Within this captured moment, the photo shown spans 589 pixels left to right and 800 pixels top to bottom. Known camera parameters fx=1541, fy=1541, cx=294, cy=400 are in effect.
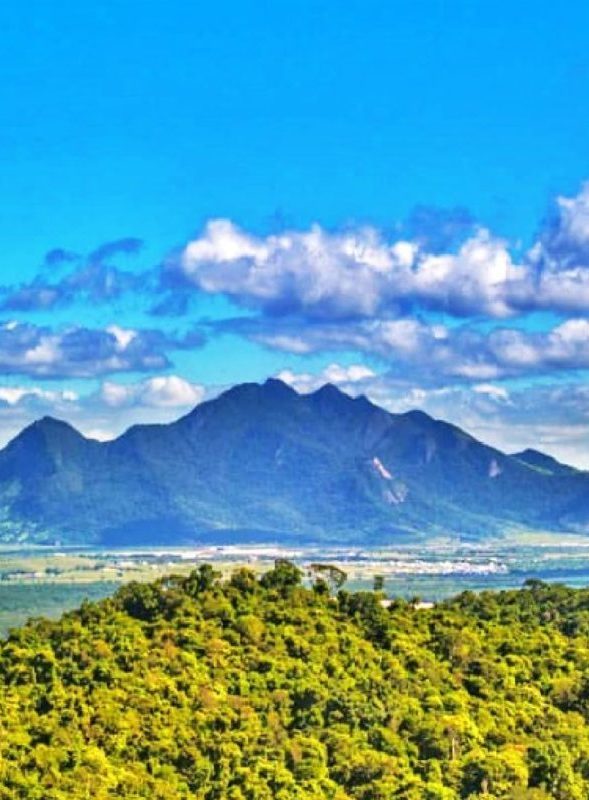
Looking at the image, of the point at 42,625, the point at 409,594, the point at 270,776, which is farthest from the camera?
the point at 409,594

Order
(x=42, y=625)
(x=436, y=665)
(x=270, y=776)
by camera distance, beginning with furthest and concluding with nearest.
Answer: (x=42, y=625) → (x=436, y=665) → (x=270, y=776)

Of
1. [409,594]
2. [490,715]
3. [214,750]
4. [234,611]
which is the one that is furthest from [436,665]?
[409,594]

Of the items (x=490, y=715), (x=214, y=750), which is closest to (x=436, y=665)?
(x=490, y=715)

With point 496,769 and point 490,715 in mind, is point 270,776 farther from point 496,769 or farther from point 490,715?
point 490,715

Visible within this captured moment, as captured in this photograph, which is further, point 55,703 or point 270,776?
point 55,703

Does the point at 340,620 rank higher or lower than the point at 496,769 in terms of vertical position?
higher

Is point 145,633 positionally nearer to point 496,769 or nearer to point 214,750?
point 214,750
